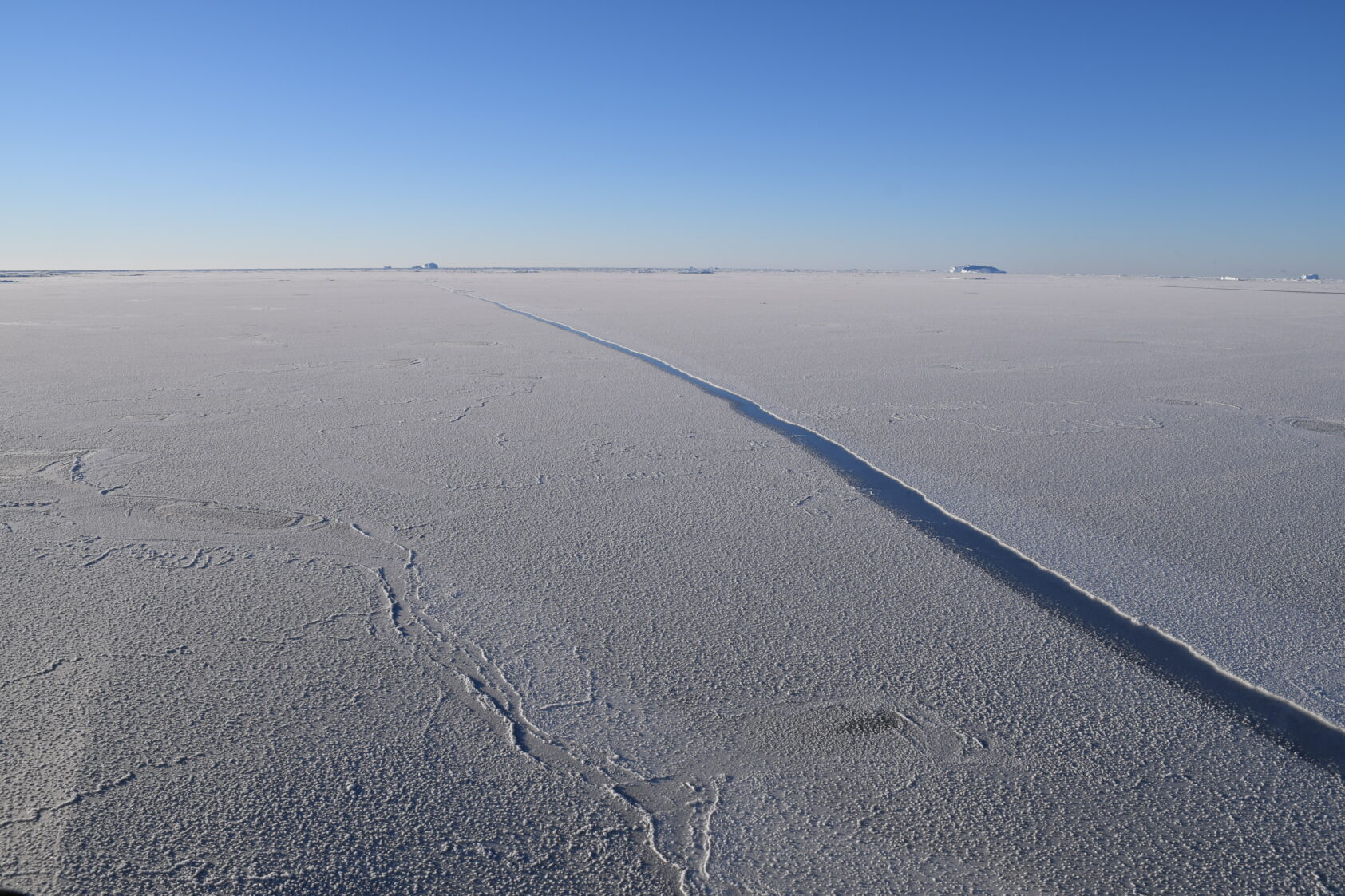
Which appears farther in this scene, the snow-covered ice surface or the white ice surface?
the white ice surface

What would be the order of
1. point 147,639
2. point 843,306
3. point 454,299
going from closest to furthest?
point 147,639
point 843,306
point 454,299

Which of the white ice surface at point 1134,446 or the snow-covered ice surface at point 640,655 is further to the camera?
the white ice surface at point 1134,446

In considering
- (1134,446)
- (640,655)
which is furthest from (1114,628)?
(1134,446)

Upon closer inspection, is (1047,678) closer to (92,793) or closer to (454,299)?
(92,793)

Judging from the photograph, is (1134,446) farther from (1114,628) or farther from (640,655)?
(640,655)

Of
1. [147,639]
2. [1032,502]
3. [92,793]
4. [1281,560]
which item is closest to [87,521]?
[147,639]
